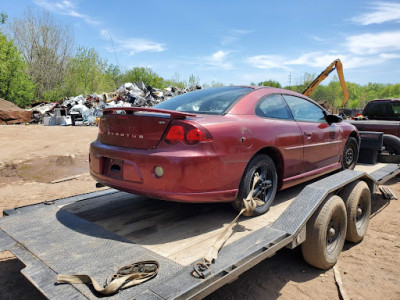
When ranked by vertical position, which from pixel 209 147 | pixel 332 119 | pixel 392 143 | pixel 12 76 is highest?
pixel 12 76

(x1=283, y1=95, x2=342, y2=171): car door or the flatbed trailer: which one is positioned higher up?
(x1=283, y1=95, x2=342, y2=171): car door

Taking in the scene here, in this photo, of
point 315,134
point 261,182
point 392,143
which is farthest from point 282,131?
point 392,143

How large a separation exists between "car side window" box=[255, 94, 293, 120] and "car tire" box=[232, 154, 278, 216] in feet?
1.60

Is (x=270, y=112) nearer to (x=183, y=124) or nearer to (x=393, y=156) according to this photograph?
(x=183, y=124)

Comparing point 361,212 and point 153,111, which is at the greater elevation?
point 153,111

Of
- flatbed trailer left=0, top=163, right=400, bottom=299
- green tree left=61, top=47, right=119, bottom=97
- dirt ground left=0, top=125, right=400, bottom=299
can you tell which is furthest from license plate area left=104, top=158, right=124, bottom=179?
green tree left=61, top=47, right=119, bottom=97

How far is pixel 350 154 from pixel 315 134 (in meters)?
1.68

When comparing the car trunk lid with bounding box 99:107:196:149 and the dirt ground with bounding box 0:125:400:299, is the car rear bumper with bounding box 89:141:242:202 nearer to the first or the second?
the car trunk lid with bounding box 99:107:196:149

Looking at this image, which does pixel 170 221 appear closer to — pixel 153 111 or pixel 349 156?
pixel 153 111

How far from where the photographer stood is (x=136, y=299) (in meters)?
1.61

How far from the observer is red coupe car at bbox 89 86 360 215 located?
246 cm

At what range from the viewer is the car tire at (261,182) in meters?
2.84

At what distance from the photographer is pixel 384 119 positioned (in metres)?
8.76

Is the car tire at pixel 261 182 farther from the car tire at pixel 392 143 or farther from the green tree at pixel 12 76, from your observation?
the green tree at pixel 12 76
